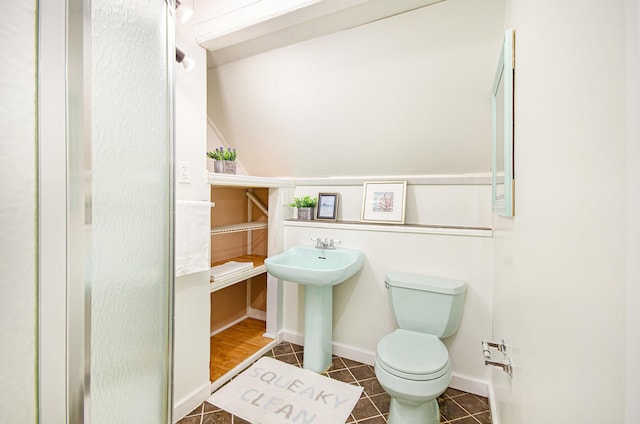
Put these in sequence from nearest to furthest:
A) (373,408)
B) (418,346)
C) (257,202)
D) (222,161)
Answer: (418,346) → (373,408) → (222,161) → (257,202)

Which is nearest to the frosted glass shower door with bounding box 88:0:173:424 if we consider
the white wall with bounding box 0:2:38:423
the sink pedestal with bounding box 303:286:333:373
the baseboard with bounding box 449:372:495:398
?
the white wall with bounding box 0:2:38:423

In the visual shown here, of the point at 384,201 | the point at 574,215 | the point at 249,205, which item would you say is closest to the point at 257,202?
the point at 249,205

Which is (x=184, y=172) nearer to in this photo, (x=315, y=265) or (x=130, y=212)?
(x=130, y=212)

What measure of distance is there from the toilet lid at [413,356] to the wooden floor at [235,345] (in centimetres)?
117

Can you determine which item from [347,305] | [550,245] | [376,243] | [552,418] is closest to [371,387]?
[347,305]

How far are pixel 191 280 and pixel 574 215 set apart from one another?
1721 mm

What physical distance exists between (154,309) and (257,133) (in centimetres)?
193

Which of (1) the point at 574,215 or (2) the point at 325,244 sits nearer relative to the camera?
(1) the point at 574,215

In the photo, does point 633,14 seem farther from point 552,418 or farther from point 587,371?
point 552,418

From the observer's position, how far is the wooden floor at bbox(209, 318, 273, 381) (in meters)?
2.03

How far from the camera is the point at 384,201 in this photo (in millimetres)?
2201

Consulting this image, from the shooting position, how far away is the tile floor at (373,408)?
159cm

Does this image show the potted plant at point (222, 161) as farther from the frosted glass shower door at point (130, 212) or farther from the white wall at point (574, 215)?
the white wall at point (574, 215)

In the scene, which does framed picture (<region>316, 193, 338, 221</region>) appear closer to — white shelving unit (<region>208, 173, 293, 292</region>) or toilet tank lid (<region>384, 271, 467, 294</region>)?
white shelving unit (<region>208, 173, 293, 292</region>)
